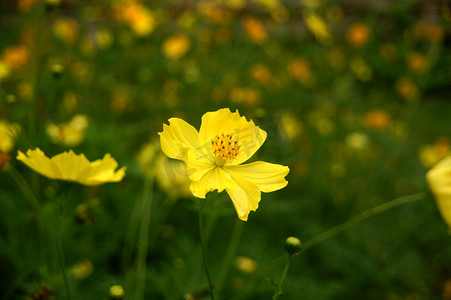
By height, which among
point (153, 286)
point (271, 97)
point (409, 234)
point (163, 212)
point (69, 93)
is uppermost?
point (271, 97)

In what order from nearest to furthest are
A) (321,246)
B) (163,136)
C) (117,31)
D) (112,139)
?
1. (163,136)
2. (112,139)
3. (321,246)
4. (117,31)

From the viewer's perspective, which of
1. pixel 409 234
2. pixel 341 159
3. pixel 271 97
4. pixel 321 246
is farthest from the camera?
pixel 271 97

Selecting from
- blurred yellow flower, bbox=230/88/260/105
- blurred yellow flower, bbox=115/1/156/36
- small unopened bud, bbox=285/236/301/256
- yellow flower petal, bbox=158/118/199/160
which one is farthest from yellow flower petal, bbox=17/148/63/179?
blurred yellow flower, bbox=115/1/156/36

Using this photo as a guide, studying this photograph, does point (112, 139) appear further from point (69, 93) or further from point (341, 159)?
point (341, 159)

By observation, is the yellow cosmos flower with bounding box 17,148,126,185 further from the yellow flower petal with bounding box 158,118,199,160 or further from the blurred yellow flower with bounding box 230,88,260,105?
the blurred yellow flower with bounding box 230,88,260,105

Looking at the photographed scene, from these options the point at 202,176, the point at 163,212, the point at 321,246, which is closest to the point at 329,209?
the point at 321,246

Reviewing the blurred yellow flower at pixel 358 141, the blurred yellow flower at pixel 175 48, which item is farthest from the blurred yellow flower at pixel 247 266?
the blurred yellow flower at pixel 175 48

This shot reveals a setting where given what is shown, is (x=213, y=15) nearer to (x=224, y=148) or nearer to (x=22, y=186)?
(x=22, y=186)
